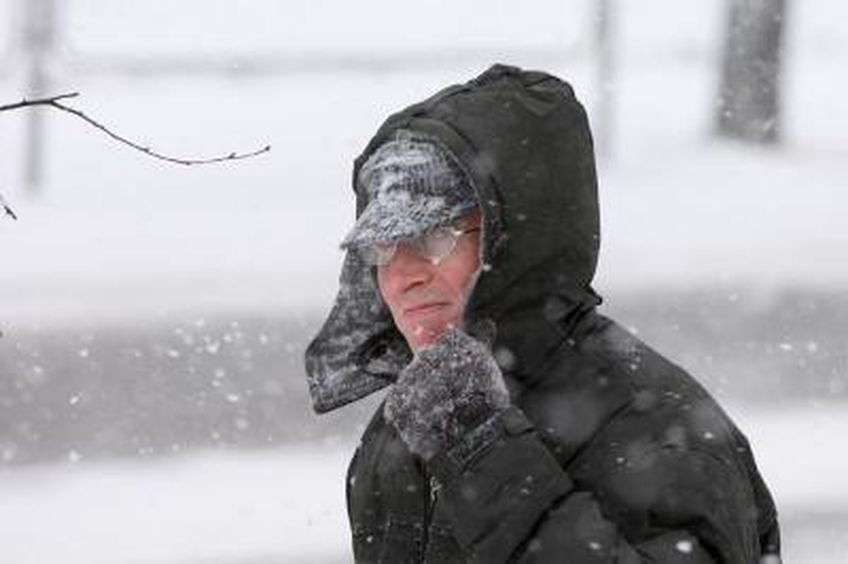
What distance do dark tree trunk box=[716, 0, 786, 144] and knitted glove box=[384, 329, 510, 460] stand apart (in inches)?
327

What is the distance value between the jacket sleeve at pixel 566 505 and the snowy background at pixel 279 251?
3892 mm

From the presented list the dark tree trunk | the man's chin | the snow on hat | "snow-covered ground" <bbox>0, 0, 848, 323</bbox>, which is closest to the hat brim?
the snow on hat

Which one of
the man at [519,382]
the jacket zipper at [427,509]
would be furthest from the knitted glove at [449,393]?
the jacket zipper at [427,509]

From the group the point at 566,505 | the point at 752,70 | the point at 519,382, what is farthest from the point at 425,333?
the point at 752,70

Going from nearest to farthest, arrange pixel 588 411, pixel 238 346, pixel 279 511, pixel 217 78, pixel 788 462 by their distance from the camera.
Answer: pixel 588 411, pixel 279 511, pixel 788 462, pixel 238 346, pixel 217 78

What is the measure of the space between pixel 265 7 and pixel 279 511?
493 centimetres

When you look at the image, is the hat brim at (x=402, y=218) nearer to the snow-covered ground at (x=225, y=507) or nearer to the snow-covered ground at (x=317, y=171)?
the snow-covered ground at (x=225, y=507)

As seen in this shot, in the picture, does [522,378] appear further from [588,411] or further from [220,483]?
[220,483]

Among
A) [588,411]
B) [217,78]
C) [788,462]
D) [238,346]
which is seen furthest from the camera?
[217,78]

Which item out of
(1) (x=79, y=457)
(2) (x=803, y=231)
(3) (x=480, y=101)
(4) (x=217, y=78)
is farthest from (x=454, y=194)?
(4) (x=217, y=78)

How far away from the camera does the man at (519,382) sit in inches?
88.7

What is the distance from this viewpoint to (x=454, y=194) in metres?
2.38

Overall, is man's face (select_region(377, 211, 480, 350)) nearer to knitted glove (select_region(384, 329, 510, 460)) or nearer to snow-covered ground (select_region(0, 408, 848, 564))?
knitted glove (select_region(384, 329, 510, 460))

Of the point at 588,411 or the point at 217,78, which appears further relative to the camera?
the point at 217,78
